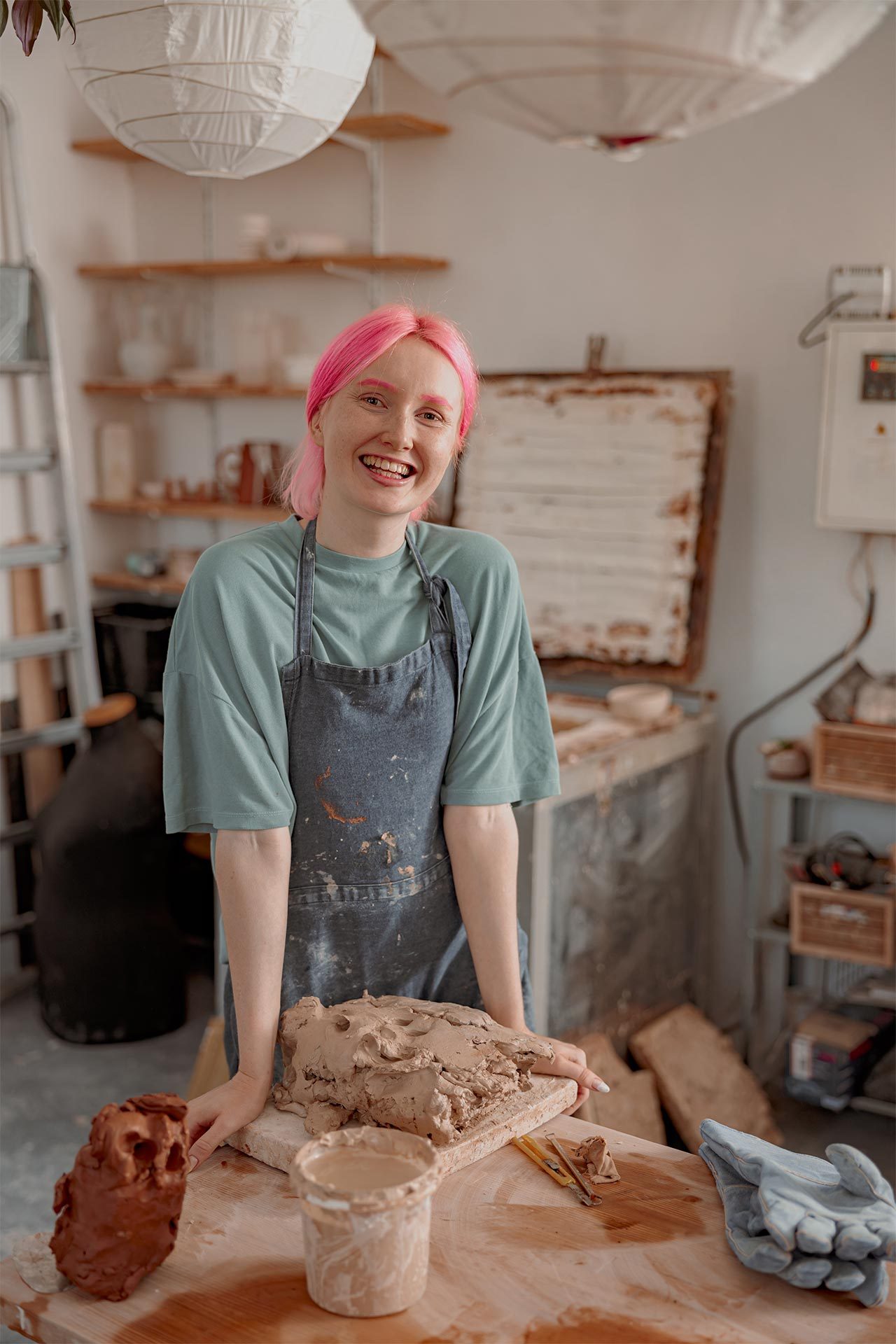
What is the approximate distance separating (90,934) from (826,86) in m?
2.96

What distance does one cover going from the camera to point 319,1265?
42.1 inches

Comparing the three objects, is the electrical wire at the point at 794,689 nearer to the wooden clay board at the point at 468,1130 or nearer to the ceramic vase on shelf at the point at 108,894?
the ceramic vase on shelf at the point at 108,894

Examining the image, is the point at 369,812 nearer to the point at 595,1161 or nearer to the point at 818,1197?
the point at 595,1161

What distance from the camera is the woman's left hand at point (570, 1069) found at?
57.1 inches

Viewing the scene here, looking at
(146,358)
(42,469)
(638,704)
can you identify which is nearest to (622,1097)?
(638,704)

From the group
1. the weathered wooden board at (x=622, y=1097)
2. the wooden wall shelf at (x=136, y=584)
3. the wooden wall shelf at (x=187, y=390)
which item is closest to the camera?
the weathered wooden board at (x=622, y=1097)

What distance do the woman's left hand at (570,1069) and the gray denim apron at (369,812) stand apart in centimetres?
24

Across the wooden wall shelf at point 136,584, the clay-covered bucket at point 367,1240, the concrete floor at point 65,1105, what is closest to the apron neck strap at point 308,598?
the clay-covered bucket at point 367,1240

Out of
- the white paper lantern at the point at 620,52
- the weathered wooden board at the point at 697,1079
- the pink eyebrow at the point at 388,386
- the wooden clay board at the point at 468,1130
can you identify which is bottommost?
the weathered wooden board at the point at 697,1079

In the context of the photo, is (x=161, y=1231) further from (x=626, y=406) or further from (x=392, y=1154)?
(x=626, y=406)

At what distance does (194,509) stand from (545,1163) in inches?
123

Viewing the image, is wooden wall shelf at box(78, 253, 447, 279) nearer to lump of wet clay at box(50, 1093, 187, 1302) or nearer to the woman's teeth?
the woman's teeth

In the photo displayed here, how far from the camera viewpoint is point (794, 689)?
3.40 m

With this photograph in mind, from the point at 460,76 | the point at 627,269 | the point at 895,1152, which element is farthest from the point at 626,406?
the point at 460,76
